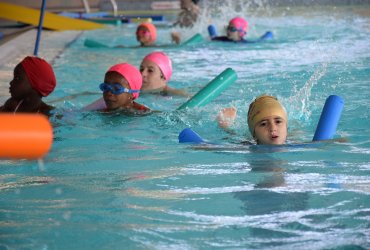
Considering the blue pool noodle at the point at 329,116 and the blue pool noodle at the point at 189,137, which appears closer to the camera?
the blue pool noodle at the point at 329,116

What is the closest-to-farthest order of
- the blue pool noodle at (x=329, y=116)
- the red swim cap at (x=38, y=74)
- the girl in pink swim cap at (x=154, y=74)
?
the blue pool noodle at (x=329, y=116) → the red swim cap at (x=38, y=74) → the girl in pink swim cap at (x=154, y=74)

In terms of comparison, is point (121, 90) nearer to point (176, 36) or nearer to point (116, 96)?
point (116, 96)

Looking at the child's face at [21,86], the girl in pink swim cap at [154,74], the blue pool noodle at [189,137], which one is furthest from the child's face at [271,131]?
the girl in pink swim cap at [154,74]

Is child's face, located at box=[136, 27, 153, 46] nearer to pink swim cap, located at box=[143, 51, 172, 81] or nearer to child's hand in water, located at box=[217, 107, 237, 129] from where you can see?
pink swim cap, located at box=[143, 51, 172, 81]

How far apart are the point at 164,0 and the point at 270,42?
1100 cm

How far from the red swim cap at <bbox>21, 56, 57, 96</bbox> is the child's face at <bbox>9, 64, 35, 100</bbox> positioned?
0.03 metres

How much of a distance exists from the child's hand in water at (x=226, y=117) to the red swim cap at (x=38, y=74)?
1.35m

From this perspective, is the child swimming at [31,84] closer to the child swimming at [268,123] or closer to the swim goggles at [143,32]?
the child swimming at [268,123]

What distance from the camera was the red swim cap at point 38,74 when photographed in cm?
561

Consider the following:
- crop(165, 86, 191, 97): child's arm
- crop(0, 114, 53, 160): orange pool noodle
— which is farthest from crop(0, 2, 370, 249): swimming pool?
crop(0, 114, 53, 160): orange pool noodle

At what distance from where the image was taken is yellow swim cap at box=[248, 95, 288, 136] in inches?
190

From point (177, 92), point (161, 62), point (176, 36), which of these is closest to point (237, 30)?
point (176, 36)

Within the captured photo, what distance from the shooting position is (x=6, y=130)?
176cm

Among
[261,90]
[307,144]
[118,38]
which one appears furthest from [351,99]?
[118,38]
